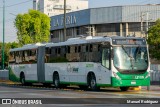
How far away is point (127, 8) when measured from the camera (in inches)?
3595

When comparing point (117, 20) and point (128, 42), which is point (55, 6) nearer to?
point (117, 20)

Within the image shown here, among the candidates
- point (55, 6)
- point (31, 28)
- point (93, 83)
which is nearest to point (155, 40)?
point (31, 28)

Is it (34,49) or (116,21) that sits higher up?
(116,21)

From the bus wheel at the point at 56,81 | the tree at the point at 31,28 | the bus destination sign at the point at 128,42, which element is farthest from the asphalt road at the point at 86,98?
the tree at the point at 31,28

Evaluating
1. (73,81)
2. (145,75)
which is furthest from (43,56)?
(145,75)

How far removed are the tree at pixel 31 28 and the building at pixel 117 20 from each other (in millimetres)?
26084

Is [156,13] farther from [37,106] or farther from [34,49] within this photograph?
[37,106]

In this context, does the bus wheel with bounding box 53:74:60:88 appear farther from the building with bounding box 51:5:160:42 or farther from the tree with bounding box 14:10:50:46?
the building with bounding box 51:5:160:42

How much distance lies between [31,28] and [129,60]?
37820mm

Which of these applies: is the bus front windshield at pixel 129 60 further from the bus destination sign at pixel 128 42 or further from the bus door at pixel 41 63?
the bus door at pixel 41 63

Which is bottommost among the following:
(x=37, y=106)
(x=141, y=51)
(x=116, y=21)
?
(x=37, y=106)

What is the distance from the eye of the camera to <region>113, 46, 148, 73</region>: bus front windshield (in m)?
27.3

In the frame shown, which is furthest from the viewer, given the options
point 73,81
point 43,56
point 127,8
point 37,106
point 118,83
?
point 127,8

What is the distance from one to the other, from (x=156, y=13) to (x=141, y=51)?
216 feet
